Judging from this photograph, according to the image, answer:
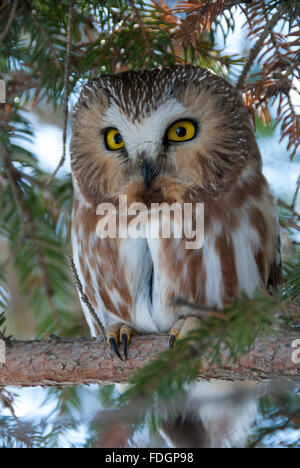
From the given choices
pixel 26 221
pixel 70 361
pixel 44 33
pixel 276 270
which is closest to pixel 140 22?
pixel 44 33

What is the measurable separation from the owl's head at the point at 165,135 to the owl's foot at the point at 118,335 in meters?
0.45

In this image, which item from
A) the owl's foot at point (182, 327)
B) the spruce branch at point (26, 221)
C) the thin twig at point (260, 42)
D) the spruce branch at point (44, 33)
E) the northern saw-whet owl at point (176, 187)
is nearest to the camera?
the thin twig at point (260, 42)

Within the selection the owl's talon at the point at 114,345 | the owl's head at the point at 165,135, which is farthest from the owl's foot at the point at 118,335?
the owl's head at the point at 165,135

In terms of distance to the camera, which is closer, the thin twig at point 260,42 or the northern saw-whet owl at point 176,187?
the thin twig at point 260,42

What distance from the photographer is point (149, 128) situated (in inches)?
64.1

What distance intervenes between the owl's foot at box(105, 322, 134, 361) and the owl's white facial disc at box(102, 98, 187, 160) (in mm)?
585

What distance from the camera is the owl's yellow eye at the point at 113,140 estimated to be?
5.62 feet

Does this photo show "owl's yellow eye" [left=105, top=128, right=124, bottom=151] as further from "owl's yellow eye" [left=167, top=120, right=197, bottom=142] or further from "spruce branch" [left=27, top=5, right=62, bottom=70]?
"spruce branch" [left=27, top=5, right=62, bottom=70]

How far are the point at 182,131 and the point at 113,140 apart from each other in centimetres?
24

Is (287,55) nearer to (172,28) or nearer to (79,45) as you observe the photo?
(172,28)

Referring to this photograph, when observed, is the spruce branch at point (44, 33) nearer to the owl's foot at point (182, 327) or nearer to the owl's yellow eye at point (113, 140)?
the owl's yellow eye at point (113, 140)

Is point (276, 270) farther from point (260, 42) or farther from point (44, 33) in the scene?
point (44, 33)

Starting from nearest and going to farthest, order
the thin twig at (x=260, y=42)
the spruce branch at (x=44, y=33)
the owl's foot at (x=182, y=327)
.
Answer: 1. the thin twig at (x=260, y=42)
2. the owl's foot at (x=182, y=327)
3. the spruce branch at (x=44, y=33)
